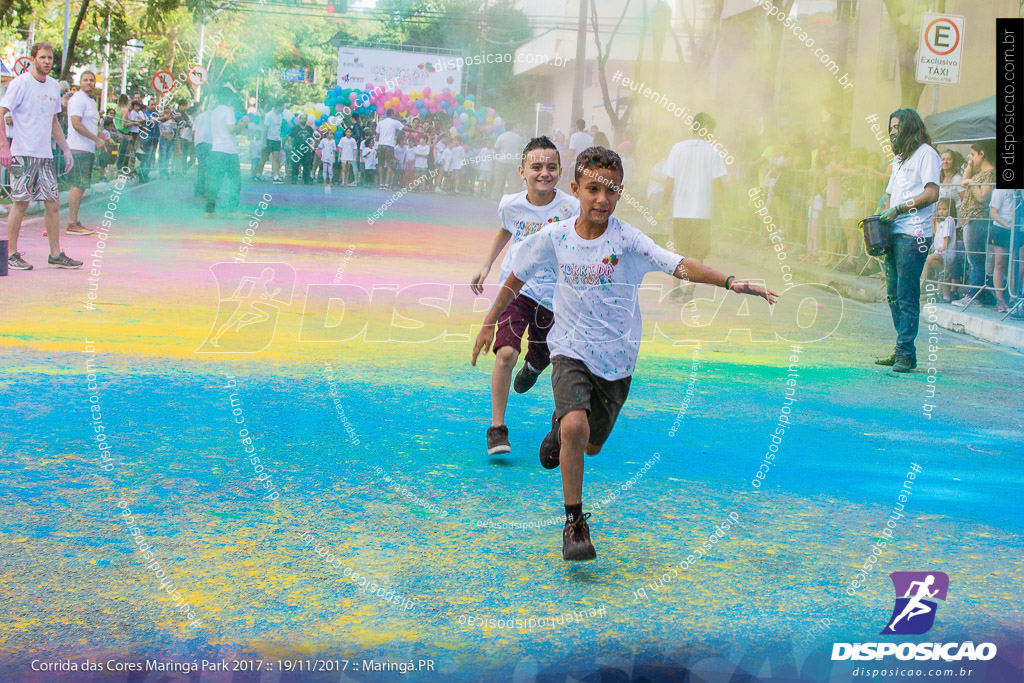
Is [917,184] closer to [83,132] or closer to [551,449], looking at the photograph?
[551,449]

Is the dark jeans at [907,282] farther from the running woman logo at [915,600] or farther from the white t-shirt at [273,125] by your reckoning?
the white t-shirt at [273,125]

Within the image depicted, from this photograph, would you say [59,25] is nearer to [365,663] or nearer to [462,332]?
[462,332]

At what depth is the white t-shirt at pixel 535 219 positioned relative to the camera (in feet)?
17.8

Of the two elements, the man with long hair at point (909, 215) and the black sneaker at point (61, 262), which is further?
the black sneaker at point (61, 262)

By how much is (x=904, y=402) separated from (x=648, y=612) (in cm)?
425

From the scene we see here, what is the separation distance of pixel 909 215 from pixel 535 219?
366 cm

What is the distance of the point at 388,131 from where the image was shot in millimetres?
25016

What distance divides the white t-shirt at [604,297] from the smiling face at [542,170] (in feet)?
4.56

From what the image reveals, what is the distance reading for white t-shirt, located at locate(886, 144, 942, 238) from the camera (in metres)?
7.89

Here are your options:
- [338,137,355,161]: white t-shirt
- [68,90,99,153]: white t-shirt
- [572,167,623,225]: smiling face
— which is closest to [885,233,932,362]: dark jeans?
[572,167,623,225]: smiling face

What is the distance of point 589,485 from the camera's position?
4777 mm

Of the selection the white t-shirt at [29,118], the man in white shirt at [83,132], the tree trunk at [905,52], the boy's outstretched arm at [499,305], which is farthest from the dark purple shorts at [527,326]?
the tree trunk at [905,52]

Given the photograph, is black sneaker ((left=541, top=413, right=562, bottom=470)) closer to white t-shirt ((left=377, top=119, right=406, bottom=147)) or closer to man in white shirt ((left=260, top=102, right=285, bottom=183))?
white t-shirt ((left=377, top=119, right=406, bottom=147))

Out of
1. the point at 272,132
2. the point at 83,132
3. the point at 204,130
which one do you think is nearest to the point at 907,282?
the point at 83,132
